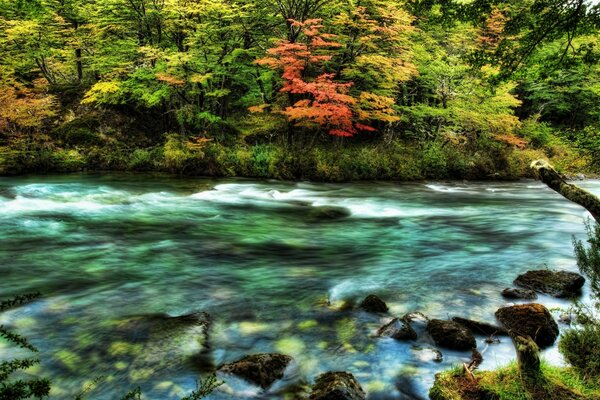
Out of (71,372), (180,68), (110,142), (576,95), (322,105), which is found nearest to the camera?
(71,372)

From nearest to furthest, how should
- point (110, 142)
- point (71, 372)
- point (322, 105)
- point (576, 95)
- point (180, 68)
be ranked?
point (71, 372), point (322, 105), point (180, 68), point (110, 142), point (576, 95)

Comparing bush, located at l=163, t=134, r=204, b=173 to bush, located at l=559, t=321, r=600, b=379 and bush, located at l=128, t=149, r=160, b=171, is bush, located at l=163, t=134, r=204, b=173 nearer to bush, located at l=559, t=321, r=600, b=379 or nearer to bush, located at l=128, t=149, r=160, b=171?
bush, located at l=128, t=149, r=160, b=171

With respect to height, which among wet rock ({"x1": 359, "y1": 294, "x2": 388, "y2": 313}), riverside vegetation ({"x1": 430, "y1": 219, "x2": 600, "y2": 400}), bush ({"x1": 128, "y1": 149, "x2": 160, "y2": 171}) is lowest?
bush ({"x1": 128, "y1": 149, "x2": 160, "y2": 171})

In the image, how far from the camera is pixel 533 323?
4.43 m

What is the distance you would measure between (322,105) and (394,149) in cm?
529

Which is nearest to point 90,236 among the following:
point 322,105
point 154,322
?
point 154,322

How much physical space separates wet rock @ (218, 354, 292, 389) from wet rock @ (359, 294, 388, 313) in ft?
5.32

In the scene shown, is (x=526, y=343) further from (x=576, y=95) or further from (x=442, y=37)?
(x=576, y=95)

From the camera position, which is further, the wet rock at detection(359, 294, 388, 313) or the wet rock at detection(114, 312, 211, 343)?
the wet rock at detection(359, 294, 388, 313)

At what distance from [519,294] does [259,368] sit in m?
3.77

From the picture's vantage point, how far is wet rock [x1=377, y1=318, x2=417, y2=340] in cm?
450

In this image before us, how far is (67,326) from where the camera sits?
4.82m

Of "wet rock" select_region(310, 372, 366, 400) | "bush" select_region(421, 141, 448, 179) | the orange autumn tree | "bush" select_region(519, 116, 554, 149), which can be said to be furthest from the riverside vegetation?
"bush" select_region(519, 116, 554, 149)

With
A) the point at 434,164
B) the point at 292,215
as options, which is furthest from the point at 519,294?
the point at 434,164
